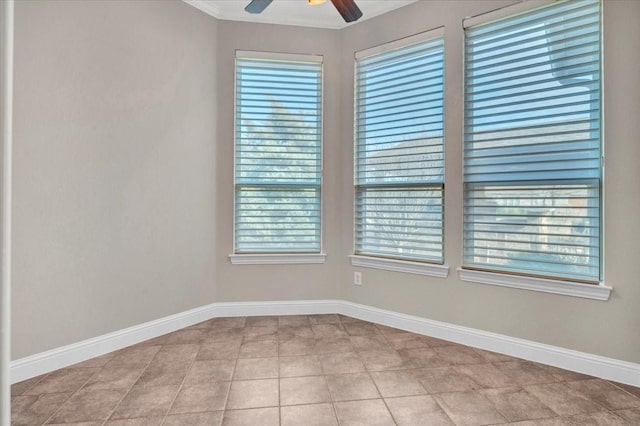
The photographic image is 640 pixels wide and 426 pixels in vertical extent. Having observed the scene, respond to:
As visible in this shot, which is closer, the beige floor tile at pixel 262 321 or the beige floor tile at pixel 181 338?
the beige floor tile at pixel 181 338

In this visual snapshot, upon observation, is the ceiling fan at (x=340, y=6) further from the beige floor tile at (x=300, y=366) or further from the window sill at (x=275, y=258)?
the beige floor tile at (x=300, y=366)

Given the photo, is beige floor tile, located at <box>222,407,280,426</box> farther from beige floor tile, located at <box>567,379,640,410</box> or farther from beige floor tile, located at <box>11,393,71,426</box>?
beige floor tile, located at <box>567,379,640,410</box>

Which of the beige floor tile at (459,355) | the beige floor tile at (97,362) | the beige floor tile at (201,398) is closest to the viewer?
the beige floor tile at (201,398)

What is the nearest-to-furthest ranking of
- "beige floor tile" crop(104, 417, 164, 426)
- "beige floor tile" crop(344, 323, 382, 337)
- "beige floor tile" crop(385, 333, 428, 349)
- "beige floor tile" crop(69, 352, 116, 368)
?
"beige floor tile" crop(104, 417, 164, 426), "beige floor tile" crop(69, 352, 116, 368), "beige floor tile" crop(385, 333, 428, 349), "beige floor tile" crop(344, 323, 382, 337)

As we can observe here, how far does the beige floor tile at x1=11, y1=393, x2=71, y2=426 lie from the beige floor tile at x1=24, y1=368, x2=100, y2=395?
0.05 meters

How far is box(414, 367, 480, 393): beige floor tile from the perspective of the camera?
6.54 ft

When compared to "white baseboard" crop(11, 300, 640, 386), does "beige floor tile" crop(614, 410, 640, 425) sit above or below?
below

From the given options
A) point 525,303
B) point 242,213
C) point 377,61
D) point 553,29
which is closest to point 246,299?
point 242,213

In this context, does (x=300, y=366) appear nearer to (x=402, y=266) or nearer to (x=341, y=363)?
(x=341, y=363)

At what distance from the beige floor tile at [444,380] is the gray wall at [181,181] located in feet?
1.90

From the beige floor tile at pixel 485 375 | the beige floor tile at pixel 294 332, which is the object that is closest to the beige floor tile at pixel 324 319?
the beige floor tile at pixel 294 332

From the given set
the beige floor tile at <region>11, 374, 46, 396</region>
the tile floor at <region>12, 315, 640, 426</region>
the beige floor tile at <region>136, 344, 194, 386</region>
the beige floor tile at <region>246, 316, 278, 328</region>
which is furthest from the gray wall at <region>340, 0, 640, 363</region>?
the beige floor tile at <region>11, 374, 46, 396</region>

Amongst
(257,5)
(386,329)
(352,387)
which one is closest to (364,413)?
(352,387)

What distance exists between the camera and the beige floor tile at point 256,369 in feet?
6.97
